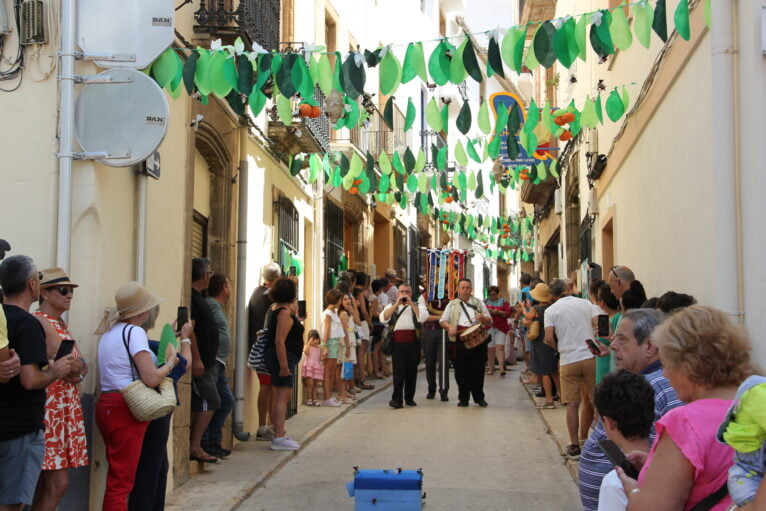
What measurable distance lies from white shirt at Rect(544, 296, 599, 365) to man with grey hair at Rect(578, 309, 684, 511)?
4416 mm

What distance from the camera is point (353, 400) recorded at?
1398cm

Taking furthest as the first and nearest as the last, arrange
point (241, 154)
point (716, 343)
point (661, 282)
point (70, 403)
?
point (241, 154) < point (661, 282) < point (70, 403) < point (716, 343)

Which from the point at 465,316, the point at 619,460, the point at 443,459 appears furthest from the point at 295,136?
the point at 619,460

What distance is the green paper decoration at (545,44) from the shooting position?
6832 millimetres

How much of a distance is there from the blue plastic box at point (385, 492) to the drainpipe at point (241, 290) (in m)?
3.69

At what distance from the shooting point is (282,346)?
953 centimetres

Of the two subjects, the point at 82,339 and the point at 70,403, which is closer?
the point at 70,403

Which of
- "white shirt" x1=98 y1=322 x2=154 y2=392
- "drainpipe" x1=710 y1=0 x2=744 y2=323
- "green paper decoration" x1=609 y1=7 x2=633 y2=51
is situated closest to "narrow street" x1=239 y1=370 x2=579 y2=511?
"white shirt" x1=98 y1=322 x2=154 y2=392

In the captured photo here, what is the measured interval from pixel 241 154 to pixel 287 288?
68.3 inches

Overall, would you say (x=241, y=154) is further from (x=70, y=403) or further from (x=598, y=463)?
(x=598, y=463)

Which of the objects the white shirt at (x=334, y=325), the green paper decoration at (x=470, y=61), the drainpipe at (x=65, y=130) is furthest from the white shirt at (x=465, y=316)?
the drainpipe at (x=65, y=130)

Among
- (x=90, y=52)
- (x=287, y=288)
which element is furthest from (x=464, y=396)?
(x=90, y=52)

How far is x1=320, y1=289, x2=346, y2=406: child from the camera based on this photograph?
13141mm

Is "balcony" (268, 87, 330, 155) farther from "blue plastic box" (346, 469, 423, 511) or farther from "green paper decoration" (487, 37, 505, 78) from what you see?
"blue plastic box" (346, 469, 423, 511)
